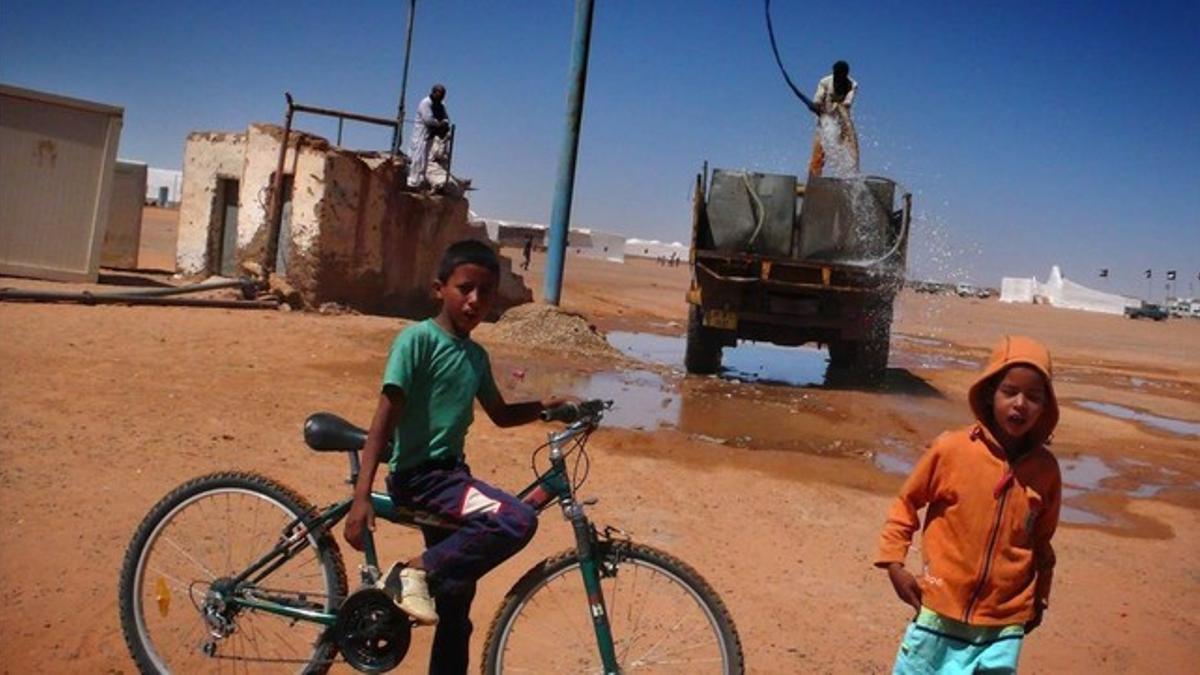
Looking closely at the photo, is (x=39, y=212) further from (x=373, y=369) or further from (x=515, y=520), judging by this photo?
(x=515, y=520)

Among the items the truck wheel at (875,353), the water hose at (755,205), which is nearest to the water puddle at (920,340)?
the truck wheel at (875,353)

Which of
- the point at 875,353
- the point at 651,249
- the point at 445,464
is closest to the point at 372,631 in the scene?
the point at 445,464

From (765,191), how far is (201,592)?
935cm

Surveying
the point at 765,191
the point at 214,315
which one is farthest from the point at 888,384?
the point at 214,315

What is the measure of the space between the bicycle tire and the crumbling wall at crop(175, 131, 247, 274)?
1395 cm

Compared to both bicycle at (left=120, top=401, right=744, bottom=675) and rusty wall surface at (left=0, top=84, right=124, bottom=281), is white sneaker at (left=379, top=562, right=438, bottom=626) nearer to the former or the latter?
bicycle at (left=120, top=401, right=744, bottom=675)

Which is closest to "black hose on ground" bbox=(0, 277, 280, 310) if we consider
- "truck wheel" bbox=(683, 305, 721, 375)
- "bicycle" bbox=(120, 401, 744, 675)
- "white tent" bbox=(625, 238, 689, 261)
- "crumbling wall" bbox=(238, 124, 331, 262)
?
"crumbling wall" bbox=(238, 124, 331, 262)

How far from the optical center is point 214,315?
12141mm

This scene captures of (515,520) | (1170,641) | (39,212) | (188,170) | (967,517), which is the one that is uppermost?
(188,170)

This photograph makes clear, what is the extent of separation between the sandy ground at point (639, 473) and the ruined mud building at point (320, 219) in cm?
226

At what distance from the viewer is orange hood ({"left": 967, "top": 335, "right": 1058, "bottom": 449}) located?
2.58 metres

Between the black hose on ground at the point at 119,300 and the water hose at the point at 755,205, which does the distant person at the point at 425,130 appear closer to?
the black hose on ground at the point at 119,300

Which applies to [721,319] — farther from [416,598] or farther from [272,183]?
[416,598]

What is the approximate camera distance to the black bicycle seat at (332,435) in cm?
291
